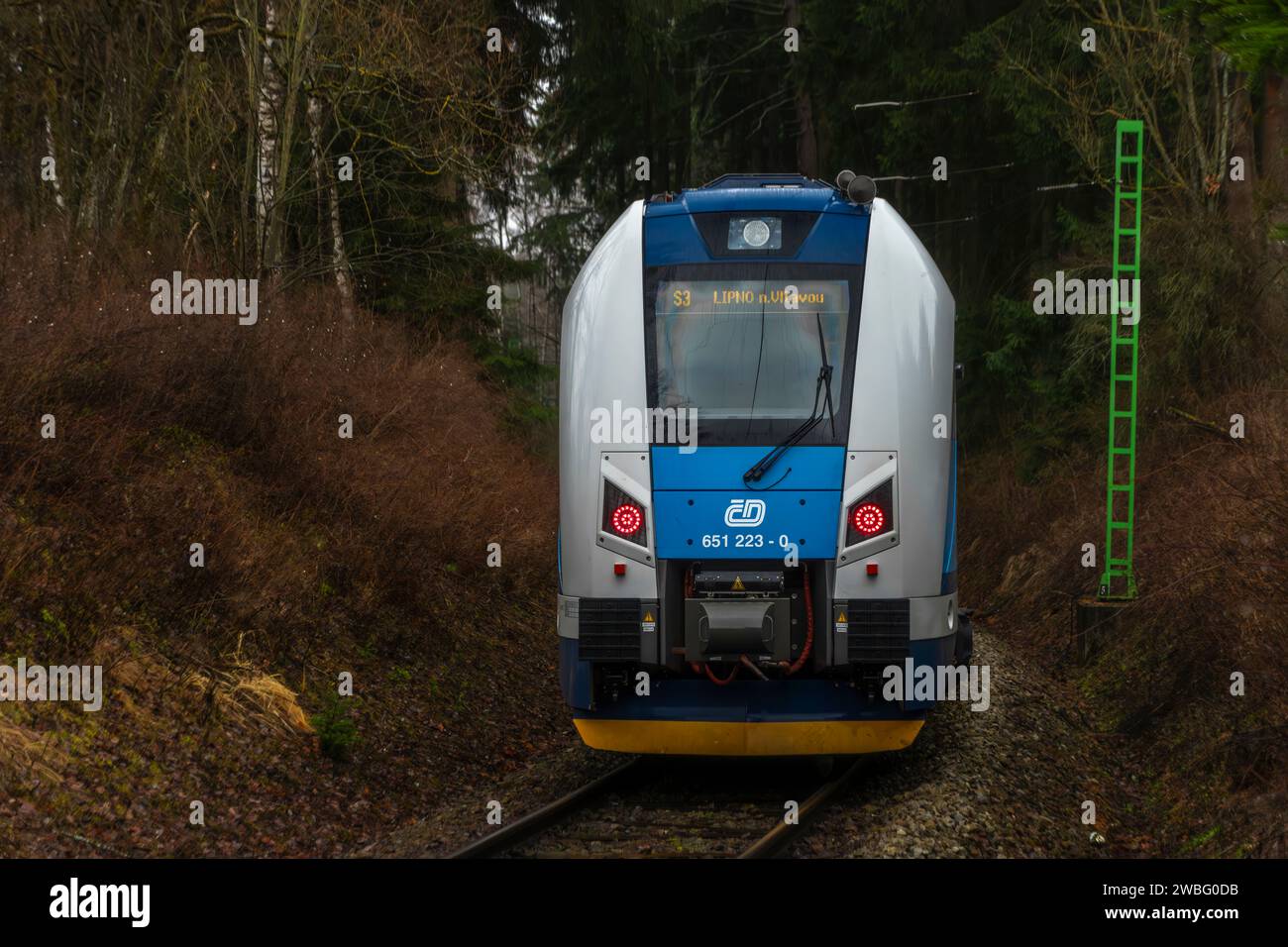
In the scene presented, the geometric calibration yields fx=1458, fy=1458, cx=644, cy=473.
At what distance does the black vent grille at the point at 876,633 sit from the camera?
832 cm

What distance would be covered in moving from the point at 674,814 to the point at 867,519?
2061mm

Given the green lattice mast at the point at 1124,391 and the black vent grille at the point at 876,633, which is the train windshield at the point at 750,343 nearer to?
the black vent grille at the point at 876,633

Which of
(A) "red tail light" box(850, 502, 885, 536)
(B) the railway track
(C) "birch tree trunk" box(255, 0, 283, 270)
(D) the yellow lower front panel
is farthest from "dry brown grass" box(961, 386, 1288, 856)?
(C) "birch tree trunk" box(255, 0, 283, 270)

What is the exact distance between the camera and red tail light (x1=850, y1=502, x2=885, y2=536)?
841 centimetres

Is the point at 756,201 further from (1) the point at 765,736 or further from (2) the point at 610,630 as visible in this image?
(1) the point at 765,736

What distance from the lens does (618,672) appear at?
28.1 ft

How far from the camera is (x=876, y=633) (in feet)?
→ 27.3

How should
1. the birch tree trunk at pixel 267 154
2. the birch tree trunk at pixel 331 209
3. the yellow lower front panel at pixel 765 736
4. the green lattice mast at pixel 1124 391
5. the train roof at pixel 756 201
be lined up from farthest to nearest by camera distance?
the birch tree trunk at pixel 331 209
the birch tree trunk at pixel 267 154
the green lattice mast at pixel 1124 391
the train roof at pixel 756 201
the yellow lower front panel at pixel 765 736

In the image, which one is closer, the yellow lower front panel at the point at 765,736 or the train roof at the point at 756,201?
the yellow lower front panel at the point at 765,736

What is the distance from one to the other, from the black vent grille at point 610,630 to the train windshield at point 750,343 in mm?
1116

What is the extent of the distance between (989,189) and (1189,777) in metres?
18.2

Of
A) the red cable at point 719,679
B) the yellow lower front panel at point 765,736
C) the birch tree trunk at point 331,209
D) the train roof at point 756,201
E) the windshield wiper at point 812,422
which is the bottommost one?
the yellow lower front panel at point 765,736

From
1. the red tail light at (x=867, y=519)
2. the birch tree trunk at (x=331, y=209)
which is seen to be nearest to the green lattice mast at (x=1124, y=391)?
the red tail light at (x=867, y=519)

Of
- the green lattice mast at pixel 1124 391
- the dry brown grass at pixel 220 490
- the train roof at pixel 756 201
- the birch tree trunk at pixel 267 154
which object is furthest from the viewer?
the birch tree trunk at pixel 267 154
